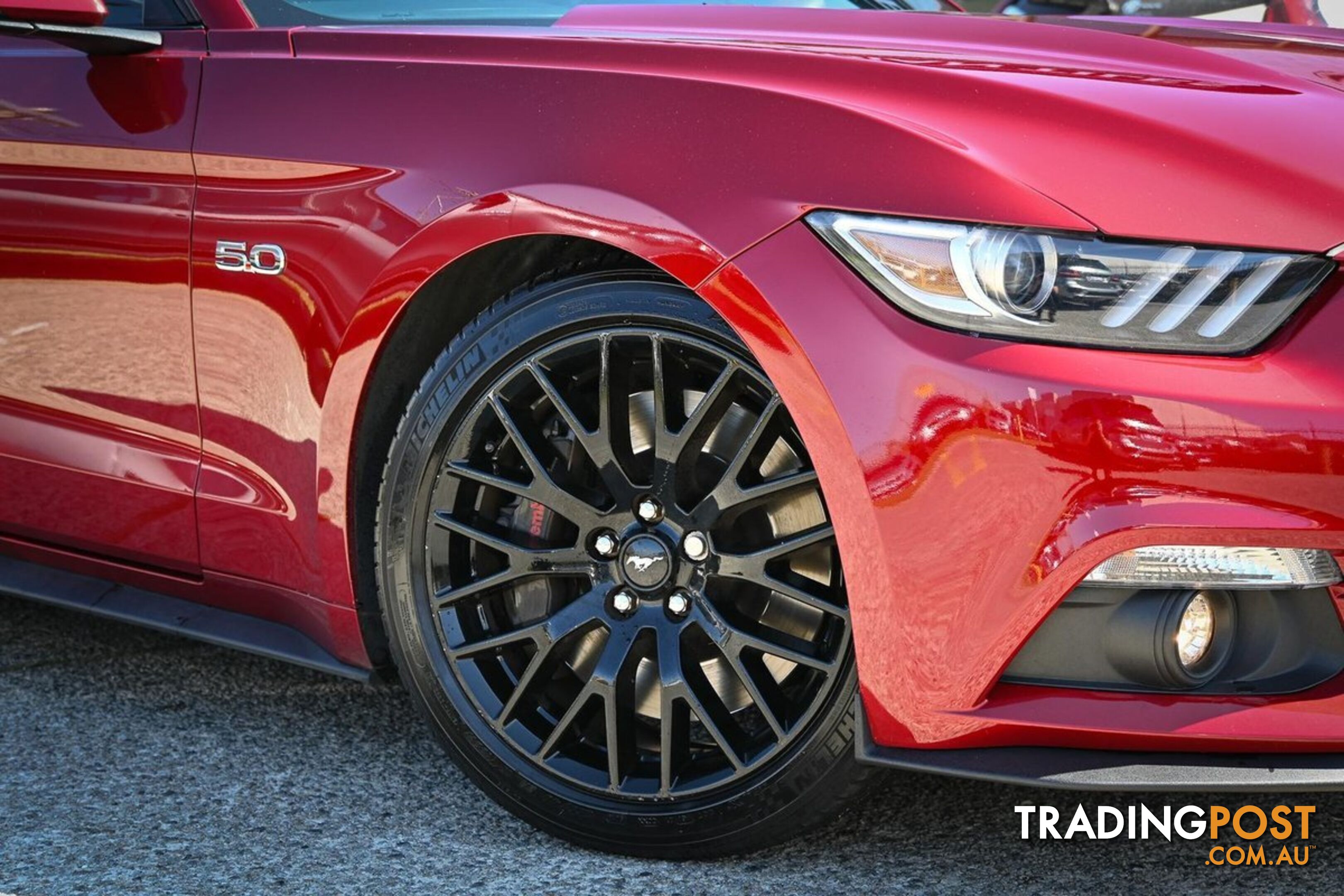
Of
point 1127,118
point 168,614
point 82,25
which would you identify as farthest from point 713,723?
point 82,25

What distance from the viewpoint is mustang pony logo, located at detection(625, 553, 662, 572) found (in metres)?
2.21

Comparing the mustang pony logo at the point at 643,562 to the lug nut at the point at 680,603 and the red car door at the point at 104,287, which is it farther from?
the red car door at the point at 104,287

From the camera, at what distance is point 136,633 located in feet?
11.2

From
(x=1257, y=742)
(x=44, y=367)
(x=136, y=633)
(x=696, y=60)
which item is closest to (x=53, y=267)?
(x=44, y=367)

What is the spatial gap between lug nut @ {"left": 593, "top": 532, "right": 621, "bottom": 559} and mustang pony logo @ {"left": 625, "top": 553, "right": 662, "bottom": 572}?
0.10ft

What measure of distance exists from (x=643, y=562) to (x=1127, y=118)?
841 mm

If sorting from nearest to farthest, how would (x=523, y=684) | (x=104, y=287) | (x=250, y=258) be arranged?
1. (x=523, y=684)
2. (x=250, y=258)
3. (x=104, y=287)

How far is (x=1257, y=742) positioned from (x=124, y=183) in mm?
1855

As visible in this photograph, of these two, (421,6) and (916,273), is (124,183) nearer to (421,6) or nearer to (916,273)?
(421,6)

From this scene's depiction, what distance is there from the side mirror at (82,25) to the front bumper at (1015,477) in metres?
1.19

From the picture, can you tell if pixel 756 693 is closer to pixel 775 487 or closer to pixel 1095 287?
pixel 775 487

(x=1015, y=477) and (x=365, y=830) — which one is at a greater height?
(x=1015, y=477)

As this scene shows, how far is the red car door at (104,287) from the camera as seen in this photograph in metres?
2.56

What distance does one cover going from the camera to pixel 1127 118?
1896mm
